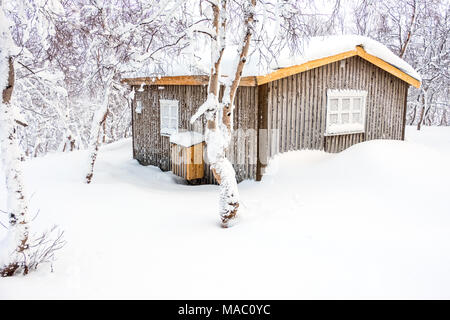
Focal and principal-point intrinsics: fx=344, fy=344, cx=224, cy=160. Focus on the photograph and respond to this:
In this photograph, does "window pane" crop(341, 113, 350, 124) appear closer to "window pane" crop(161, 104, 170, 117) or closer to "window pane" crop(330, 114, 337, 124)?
"window pane" crop(330, 114, 337, 124)

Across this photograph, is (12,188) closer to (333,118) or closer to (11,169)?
(11,169)

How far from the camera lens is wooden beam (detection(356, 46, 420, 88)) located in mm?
9548

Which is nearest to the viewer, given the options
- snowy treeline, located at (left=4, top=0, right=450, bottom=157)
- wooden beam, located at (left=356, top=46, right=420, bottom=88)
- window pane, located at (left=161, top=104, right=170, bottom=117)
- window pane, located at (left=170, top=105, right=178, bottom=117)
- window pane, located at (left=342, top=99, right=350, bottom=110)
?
snowy treeline, located at (left=4, top=0, right=450, bottom=157)

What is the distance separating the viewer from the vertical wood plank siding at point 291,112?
8.60 meters

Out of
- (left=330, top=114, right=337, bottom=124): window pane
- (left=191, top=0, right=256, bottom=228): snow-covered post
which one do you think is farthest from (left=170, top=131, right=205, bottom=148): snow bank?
(left=330, top=114, right=337, bottom=124): window pane

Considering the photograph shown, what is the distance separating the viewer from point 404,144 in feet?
33.2

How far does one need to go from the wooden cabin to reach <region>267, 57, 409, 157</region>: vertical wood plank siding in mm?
25

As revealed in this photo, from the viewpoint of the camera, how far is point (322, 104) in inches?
373

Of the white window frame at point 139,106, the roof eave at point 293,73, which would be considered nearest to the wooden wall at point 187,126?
the white window frame at point 139,106

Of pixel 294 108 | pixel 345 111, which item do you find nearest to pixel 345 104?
pixel 345 111

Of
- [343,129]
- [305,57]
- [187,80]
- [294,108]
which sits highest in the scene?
[305,57]

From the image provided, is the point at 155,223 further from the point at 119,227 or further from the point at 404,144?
the point at 404,144

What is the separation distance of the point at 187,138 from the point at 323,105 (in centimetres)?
386

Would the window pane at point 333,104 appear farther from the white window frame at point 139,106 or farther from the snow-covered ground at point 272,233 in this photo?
the white window frame at point 139,106
